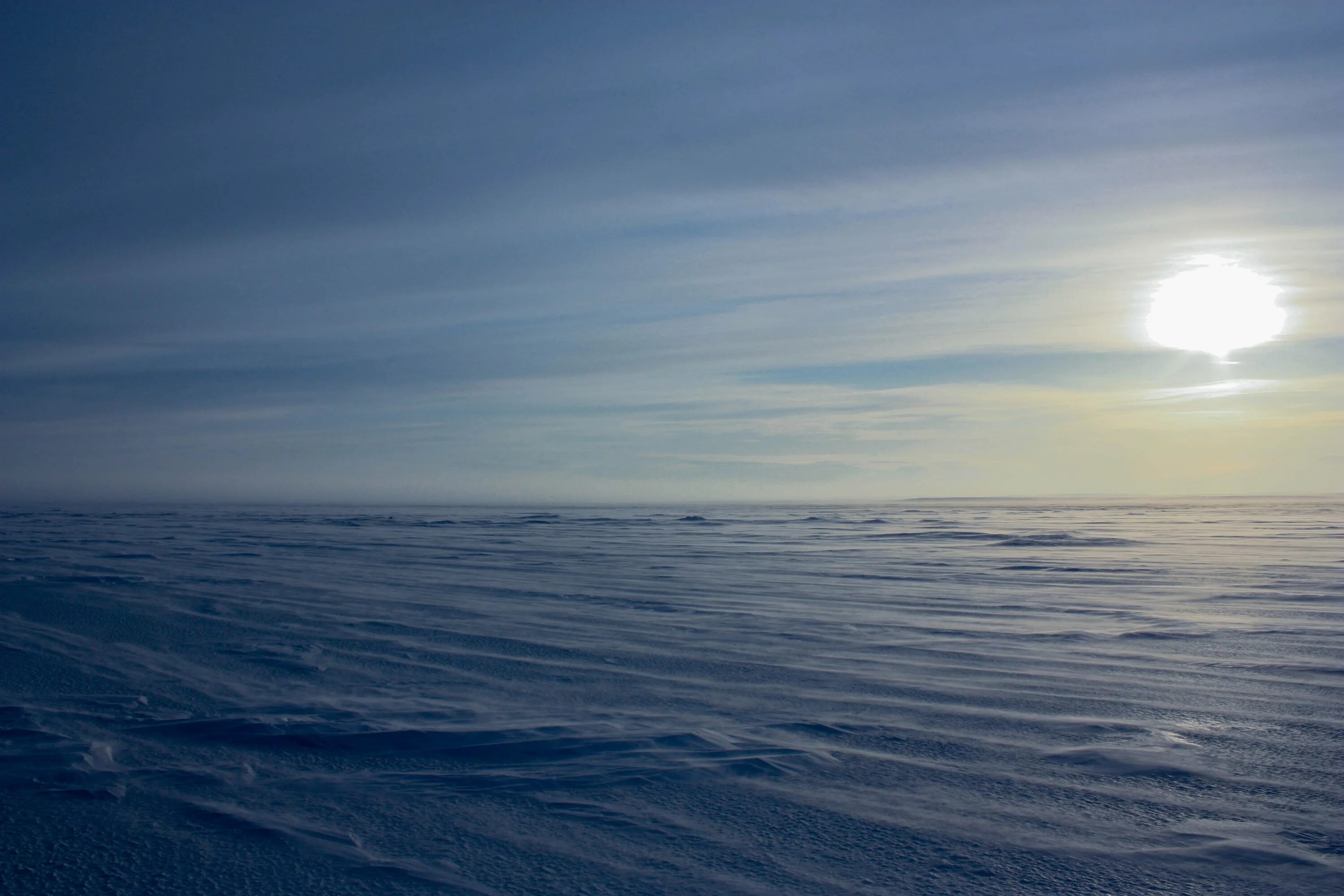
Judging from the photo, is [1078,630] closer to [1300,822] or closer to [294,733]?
[1300,822]

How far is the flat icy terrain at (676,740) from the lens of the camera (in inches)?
123

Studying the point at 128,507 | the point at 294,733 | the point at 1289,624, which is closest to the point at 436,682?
the point at 294,733

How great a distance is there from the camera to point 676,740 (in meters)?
4.64

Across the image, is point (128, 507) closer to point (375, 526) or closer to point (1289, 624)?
point (375, 526)

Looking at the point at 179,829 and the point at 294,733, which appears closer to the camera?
the point at 179,829

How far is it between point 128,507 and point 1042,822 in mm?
67028

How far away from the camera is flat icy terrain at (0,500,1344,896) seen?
3.12 meters

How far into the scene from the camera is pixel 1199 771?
405cm

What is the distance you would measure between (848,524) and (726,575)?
19917 millimetres

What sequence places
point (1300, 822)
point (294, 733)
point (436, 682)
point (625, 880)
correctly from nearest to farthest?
point (625, 880) < point (1300, 822) < point (294, 733) < point (436, 682)

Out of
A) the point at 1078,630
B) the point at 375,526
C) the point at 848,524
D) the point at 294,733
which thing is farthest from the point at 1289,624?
the point at 375,526

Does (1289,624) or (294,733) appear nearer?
(294,733)

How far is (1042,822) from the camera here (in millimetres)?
3445

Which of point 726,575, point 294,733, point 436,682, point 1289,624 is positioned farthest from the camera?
point 726,575
